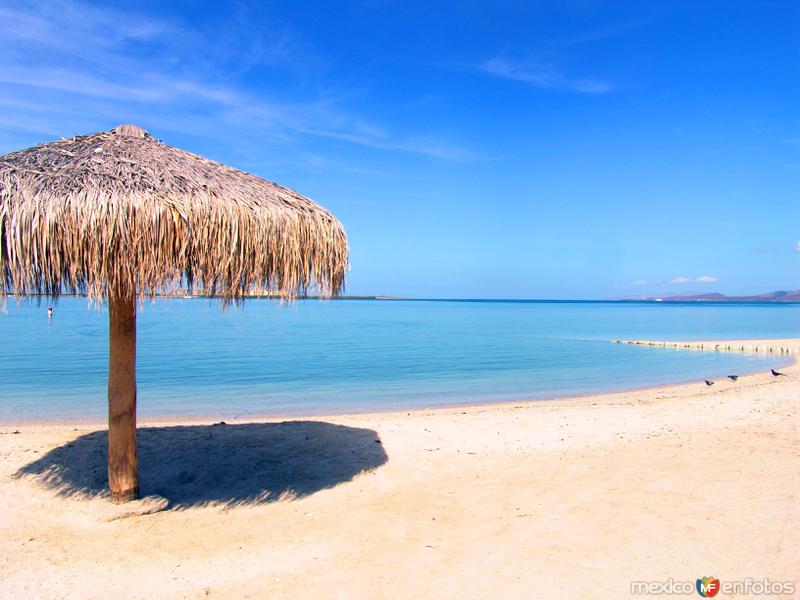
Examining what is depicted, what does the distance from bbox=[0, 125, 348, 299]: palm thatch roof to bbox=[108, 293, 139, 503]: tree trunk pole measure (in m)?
0.48

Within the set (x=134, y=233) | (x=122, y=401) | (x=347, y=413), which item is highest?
(x=134, y=233)

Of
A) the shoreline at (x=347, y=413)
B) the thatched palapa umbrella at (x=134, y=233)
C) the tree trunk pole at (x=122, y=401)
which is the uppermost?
the thatched palapa umbrella at (x=134, y=233)

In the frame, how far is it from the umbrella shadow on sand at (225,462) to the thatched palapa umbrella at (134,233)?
30.4 inches

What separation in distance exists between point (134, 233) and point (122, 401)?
1491 mm

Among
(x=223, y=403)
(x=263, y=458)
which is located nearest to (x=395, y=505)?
(x=263, y=458)

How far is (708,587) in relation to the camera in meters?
3.50

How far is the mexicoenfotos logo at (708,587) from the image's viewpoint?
344 cm

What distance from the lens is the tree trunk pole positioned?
14.7 feet

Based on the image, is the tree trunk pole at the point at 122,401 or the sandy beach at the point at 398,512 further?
the tree trunk pole at the point at 122,401

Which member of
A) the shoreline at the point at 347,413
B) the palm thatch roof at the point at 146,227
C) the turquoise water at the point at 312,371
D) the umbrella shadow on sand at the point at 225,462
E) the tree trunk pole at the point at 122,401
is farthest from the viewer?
the turquoise water at the point at 312,371

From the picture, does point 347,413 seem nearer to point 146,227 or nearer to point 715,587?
point 146,227

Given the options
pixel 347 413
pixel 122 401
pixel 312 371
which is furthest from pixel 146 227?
pixel 312 371

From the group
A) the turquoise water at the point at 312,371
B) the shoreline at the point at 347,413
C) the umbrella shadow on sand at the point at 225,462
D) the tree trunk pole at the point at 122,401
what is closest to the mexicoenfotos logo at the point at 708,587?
the umbrella shadow on sand at the point at 225,462

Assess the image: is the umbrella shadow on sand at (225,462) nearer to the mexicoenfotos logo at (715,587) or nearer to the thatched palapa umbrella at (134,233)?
the thatched palapa umbrella at (134,233)
